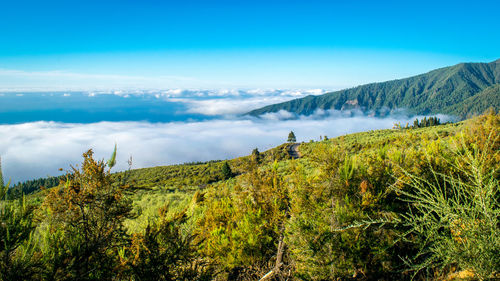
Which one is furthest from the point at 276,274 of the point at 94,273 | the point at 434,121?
the point at 434,121

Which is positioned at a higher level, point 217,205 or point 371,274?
point 217,205

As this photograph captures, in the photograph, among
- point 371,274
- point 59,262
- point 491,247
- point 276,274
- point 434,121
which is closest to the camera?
point 491,247

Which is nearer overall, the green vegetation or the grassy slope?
the green vegetation

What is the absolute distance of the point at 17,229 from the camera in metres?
2.36

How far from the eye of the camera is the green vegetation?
75.2 inches

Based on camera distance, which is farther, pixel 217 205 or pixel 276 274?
pixel 217 205

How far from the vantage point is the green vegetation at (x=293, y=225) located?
1.91 metres

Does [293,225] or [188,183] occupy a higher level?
[293,225]

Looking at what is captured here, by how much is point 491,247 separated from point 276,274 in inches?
181

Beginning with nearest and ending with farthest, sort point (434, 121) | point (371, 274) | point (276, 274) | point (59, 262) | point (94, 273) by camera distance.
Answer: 1. point (59, 262)
2. point (94, 273)
3. point (371, 274)
4. point (276, 274)
5. point (434, 121)

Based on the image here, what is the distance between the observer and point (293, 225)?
4.98 metres

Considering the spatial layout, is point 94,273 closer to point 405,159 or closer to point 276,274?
point 276,274

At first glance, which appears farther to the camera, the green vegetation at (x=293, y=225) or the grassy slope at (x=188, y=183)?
the grassy slope at (x=188, y=183)

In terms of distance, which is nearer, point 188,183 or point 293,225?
point 293,225
